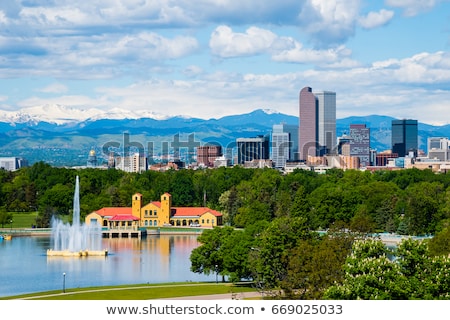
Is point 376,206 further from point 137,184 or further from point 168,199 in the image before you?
point 137,184

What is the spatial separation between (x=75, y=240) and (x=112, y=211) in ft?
63.4

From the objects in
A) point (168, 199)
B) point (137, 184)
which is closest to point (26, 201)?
point (137, 184)

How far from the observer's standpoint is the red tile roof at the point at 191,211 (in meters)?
85.6

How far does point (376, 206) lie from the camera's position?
3123 inches

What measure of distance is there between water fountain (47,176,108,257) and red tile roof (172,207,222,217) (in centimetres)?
868

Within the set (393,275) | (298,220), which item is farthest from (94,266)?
(393,275)

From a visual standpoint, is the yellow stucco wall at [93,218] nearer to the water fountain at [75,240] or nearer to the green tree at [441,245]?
the water fountain at [75,240]

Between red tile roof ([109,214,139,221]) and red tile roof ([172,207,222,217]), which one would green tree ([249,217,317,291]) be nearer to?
red tile roof ([109,214,139,221])

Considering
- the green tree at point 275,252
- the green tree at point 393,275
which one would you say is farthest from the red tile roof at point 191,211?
the green tree at point 393,275

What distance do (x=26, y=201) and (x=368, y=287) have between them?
7469cm

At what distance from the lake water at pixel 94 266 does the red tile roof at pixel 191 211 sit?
14.4 metres

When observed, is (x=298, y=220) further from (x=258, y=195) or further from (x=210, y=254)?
(x=258, y=195)

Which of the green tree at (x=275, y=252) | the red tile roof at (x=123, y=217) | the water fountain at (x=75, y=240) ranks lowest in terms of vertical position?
the water fountain at (x=75, y=240)

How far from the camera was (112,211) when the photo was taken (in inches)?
3346
